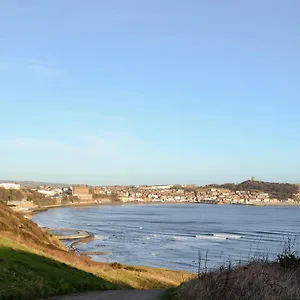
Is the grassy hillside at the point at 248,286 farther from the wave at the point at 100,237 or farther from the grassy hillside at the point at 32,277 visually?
the wave at the point at 100,237

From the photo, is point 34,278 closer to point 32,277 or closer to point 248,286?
point 32,277

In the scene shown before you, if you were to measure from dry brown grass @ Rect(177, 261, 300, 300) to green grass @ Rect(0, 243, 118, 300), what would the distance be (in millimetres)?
4589

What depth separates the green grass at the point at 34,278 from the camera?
45.1 ft

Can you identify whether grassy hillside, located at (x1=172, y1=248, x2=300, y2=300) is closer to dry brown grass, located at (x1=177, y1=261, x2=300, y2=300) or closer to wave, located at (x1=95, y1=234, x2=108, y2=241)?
dry brown grass, located at (x1=177, y1=261, x2=300, y2=300)

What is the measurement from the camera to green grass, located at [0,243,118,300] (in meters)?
13.7

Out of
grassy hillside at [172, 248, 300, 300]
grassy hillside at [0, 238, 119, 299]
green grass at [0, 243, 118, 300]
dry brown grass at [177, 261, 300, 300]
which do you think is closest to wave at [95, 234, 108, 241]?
grassy hillside at [0, 238, 119, 299]

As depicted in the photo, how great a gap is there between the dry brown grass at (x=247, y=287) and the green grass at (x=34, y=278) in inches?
181

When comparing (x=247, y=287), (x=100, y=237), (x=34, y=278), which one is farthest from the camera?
(x=100, y=237)

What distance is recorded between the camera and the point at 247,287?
33.2ft

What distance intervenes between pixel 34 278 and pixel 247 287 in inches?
324

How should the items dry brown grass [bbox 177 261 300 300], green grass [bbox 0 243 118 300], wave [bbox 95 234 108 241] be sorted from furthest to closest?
wave [bbox 95 234 108 241] → green grass [bbox 0 243 118 300] → dry brown grass [bbox 177 261 300 300]

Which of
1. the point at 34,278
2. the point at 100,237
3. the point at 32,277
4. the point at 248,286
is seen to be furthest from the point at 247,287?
the point at 100,237

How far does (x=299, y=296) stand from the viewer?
29.2 ft

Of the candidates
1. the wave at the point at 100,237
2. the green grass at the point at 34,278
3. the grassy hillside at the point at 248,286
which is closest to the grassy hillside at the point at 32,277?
the green grass at the point at 34,278
